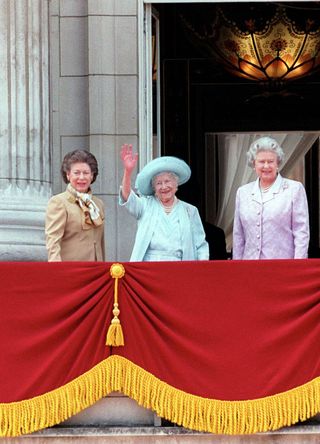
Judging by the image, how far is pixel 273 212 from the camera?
12.2 m

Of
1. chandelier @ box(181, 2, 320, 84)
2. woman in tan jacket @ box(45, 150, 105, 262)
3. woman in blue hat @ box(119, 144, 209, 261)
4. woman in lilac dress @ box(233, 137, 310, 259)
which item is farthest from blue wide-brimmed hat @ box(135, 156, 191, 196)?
chandelier @ box(181, 2, 320, 84)

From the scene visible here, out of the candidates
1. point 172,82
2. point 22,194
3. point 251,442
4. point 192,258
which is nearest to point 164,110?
point 172,82

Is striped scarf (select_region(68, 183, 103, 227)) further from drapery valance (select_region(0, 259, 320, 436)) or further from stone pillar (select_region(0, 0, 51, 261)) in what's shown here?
stone pillar (select_region(0, 0, 51, 261))

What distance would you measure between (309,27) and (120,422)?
8645 millimetres

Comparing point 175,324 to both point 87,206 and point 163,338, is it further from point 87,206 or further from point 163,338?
point 87,206

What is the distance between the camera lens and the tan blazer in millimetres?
12195

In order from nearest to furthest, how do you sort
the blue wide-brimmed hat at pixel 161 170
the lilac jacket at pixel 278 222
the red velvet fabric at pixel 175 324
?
the red velvet fabric at pixel 175 324 → the lilac jacket at pixel 278 222 → the blue wide-brimmed hat at pixel 161 170

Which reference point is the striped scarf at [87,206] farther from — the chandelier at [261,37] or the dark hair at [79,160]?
the chandelier at [261,37]

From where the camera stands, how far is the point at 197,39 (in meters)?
19.6

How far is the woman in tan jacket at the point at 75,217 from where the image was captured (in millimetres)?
12211

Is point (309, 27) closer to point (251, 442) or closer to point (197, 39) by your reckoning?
point (197, 39)

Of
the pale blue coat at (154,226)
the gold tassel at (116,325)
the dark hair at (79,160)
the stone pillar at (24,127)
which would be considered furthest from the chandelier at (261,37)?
the gold tassel at (116,325)

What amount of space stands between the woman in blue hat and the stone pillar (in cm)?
162

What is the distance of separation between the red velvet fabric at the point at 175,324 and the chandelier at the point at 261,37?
799cm
